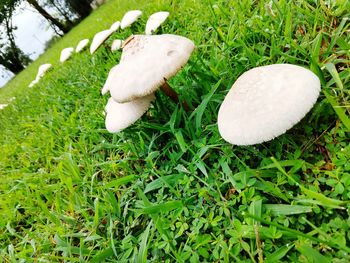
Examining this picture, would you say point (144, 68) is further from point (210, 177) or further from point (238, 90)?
point (210, 177)

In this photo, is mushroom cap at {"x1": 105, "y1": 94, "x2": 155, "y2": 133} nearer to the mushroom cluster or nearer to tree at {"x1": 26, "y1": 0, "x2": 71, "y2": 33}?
the mushroom cluster

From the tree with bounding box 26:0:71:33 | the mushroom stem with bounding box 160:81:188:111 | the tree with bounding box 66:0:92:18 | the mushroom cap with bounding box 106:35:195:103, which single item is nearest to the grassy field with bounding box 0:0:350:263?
the mushroom stem with bounding box 160:81:188:111

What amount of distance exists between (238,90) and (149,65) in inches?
17.3

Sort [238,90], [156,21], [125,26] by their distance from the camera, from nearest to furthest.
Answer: [238,90]
[156,21]
[125,26]

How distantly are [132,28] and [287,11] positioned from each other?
2.61 metres

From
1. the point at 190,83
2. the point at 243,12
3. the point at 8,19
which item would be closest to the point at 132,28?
the point at 243,12

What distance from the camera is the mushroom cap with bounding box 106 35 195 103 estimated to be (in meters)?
1.54

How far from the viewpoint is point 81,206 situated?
1960 millimetres

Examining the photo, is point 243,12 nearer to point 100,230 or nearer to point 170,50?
point 170,50

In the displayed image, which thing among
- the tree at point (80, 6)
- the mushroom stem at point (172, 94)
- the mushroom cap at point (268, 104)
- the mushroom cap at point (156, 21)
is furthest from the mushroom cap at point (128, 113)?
the tree at point (80, 6)

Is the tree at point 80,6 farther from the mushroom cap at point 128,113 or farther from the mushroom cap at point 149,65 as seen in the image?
the mushroom cap at point 149,65

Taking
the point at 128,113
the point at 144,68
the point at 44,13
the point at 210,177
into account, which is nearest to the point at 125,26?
the point at 128,113

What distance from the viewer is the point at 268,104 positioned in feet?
4.06

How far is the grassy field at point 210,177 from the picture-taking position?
1.24 meters
